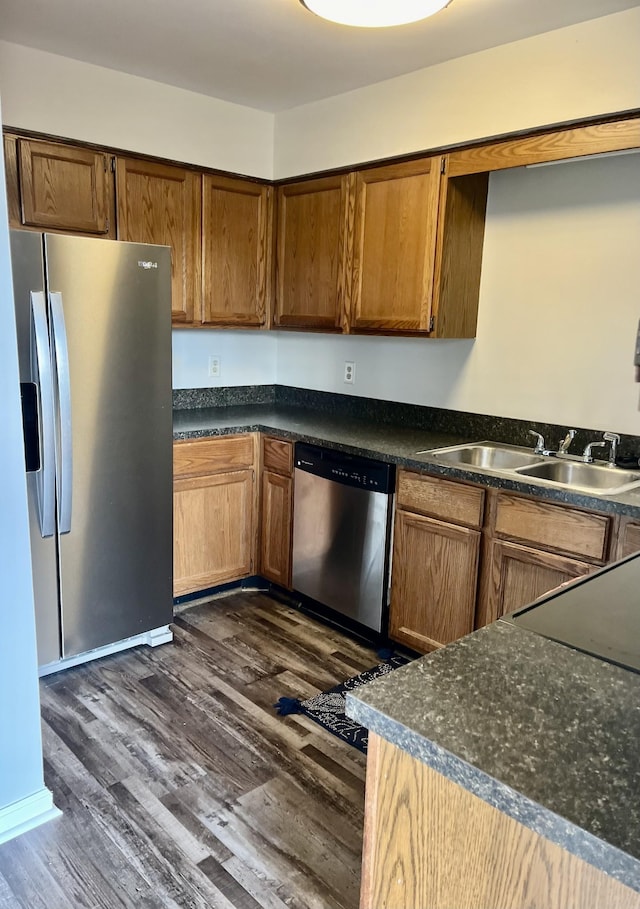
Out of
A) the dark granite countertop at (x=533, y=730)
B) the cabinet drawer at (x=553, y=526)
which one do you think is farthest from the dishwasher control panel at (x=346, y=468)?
the dark granite countertop at (x=533, y=730)

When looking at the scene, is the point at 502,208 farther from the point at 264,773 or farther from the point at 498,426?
the point at 264,773

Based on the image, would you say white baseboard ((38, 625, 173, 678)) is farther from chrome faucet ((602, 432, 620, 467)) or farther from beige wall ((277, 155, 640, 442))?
chrome faucet ((602, 432, 620, 467))

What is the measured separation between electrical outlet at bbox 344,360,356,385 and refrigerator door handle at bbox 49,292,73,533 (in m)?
1.67

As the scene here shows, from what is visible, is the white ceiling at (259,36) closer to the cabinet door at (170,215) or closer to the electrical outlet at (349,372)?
the cabinet door at (170,215)

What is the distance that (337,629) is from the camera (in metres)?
3.12

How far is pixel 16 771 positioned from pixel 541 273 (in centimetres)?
259

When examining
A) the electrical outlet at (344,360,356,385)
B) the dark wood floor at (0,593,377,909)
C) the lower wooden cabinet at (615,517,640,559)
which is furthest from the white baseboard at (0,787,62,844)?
the electrical outlet at (344,360,356,385)

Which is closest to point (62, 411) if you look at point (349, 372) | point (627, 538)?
point (349, 372)

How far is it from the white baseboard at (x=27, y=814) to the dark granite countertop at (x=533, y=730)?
1.42m

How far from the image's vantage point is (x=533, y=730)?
85 centimetres

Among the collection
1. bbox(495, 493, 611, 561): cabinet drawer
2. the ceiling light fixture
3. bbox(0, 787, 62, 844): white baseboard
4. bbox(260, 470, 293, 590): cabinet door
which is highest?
the ceiling light fixture

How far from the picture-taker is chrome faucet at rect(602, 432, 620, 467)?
8.30 ft

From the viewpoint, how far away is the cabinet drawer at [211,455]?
9.97 ft

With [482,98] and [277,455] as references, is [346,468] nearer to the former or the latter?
[277,455]
